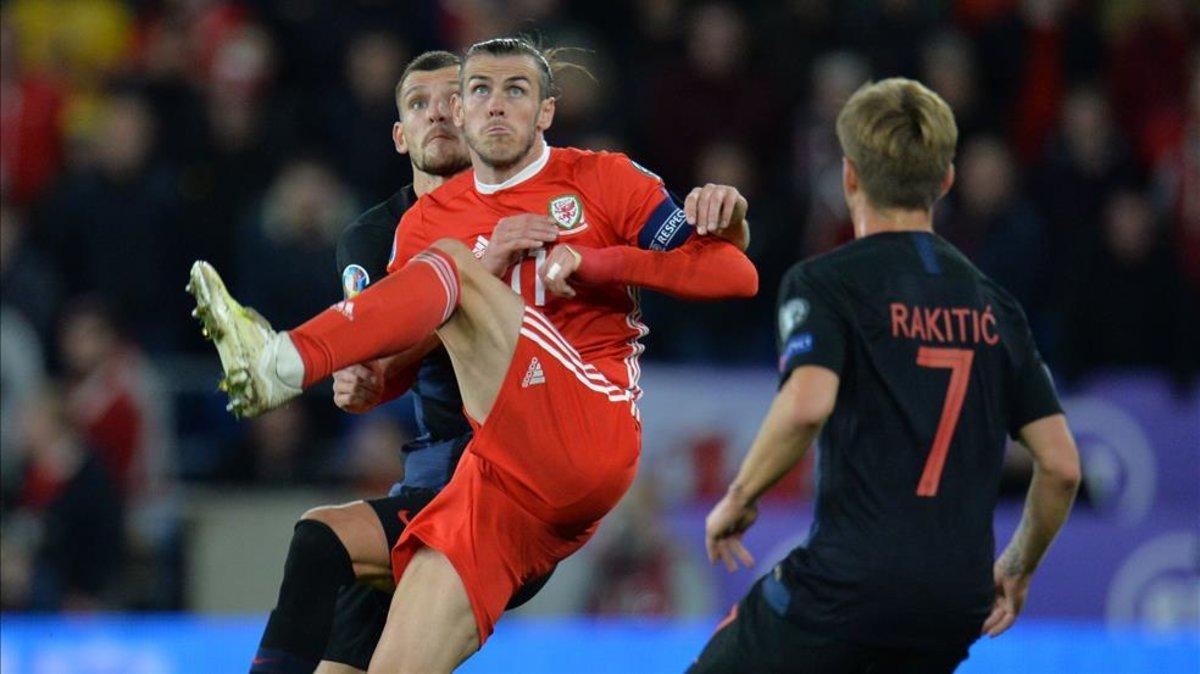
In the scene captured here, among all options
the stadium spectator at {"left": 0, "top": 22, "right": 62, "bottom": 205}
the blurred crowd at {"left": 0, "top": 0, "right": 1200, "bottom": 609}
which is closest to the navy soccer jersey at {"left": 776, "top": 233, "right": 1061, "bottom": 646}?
the blurred crowd at {"left": 0, "top": 0, "right": 1200, "bottom": 609}

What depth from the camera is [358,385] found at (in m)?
4.92

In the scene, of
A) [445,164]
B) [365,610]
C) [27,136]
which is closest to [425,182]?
[445,164]

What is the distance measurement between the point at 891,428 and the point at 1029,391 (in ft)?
1.21

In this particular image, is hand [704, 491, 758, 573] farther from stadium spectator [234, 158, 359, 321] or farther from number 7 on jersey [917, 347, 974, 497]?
stadium spectator [234, 158, 359, 321]

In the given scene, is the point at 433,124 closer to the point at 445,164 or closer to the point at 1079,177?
the point at 445,164

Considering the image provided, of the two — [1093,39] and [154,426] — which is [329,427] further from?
[1093,39]

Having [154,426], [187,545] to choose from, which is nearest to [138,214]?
[154,426]

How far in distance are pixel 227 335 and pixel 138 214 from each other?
5.64 m

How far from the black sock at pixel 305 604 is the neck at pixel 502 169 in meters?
0.99

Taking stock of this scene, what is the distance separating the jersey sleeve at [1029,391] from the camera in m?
4.11

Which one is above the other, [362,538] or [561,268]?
[561,268]

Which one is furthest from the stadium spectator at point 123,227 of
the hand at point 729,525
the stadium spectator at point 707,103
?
the hand at point 729,525

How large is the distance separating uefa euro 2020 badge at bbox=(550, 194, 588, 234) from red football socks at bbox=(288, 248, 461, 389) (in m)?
0.52

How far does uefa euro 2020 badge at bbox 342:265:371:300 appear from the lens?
5012mm
